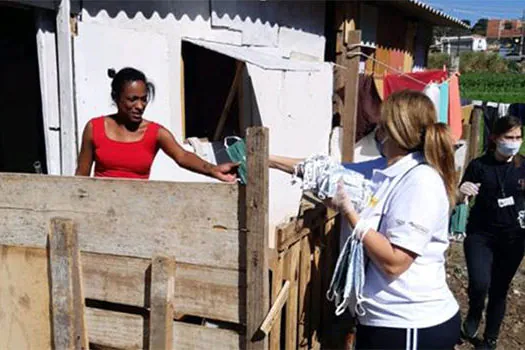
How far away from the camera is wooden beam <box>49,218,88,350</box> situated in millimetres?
1943

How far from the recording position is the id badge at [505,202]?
3936 millimetres

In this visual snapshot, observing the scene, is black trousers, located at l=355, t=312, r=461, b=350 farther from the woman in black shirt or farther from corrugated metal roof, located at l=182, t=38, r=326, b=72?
corrugated metal roof, located at l=182, t=38, r=326, b=72

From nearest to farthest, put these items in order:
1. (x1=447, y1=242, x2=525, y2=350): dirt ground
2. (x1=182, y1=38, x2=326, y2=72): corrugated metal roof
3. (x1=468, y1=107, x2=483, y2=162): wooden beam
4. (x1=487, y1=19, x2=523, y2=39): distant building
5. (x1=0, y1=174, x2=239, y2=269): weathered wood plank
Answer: (x1=0, y1=174, x2=239, y2=269): weathered wood plank
(x1=447, y1=242, x2=525, y2=350): dirt ground
(x1=182, y1=38, x2=326, y2=72): corrugated metal roof
(x1=468, y1=107, x2=483, y2=162): wooden beam
(x1=487, y1=19, x2=523, y2=39): distant building

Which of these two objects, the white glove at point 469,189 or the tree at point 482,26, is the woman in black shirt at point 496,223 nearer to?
the white glove at point 469,189

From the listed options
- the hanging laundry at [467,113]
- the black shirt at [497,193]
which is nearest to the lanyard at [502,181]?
the black shirt at [497,193]

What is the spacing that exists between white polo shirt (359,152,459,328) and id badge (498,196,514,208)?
6.92 feet

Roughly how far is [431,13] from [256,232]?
9775 mm

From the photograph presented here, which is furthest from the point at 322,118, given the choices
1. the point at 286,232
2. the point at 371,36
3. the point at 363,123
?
the point at 286,232

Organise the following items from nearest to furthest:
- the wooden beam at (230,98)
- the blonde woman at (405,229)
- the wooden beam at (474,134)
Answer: the blonde woman at (405,229) < the wooden beam at (230,98) < the wooden beam at (474,134)

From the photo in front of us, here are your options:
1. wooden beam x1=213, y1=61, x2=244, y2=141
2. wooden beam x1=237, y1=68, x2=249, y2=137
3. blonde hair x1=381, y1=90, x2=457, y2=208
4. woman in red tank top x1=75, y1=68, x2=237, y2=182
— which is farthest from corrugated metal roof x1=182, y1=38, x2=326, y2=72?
blonde hair x1=381, y1=90, x2=457, y2=208

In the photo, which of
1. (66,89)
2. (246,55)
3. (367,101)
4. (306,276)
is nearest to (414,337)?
(306,276)

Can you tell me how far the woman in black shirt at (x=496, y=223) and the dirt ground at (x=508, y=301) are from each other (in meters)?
0.28

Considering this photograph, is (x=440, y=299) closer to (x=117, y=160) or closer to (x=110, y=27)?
(x=117, y=160)

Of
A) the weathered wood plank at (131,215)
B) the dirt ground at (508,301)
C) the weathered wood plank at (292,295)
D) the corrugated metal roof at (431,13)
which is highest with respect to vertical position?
the corrugated metal roof at (431,13)
